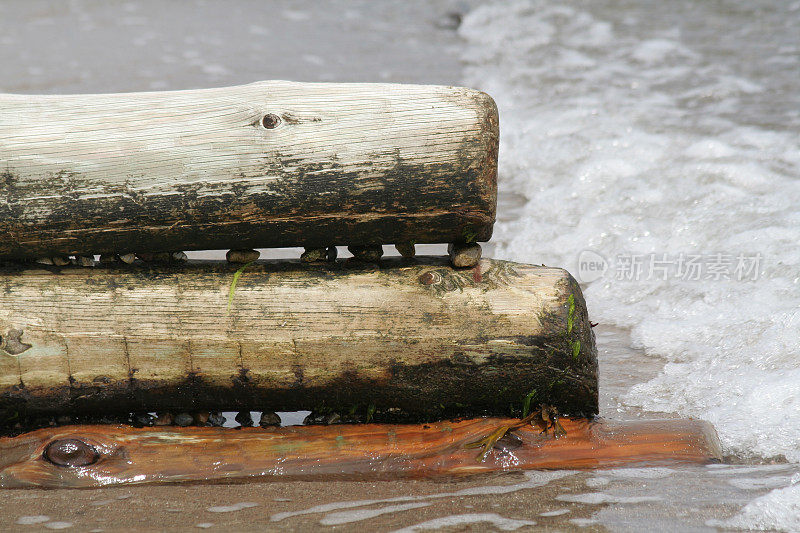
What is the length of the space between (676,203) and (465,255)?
339 cm

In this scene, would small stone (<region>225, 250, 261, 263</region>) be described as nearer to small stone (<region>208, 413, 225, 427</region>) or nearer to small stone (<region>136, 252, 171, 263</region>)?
small stone (<region>136, 252, 171, 263</region>)

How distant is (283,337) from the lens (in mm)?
2672

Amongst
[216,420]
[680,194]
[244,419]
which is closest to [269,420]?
[244,419]

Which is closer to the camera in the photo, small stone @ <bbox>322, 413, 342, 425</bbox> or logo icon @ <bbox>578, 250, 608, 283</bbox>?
small stone @ <bbox>322, 413, 342, 425</bbox>

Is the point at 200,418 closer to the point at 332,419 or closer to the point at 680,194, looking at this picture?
the point at 332,419

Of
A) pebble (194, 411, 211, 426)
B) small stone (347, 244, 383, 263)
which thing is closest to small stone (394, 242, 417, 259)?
small stone (347, 244, 383, 263)

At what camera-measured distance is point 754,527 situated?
2.20m

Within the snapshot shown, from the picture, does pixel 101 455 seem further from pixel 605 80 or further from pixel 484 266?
pixel 605 80

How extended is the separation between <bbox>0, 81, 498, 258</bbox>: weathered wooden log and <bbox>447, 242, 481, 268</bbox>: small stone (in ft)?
0.40

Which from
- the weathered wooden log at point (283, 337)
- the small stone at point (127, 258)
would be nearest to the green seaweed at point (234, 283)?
the weathered wooden log at point (283, 337)

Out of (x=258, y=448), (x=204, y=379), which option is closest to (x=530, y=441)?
(x=258, y=448)

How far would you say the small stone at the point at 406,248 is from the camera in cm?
281

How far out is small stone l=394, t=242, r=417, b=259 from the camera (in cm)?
281

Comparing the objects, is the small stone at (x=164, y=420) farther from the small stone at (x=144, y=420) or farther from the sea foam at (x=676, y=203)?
the sea foam at (x=676, y=203)
